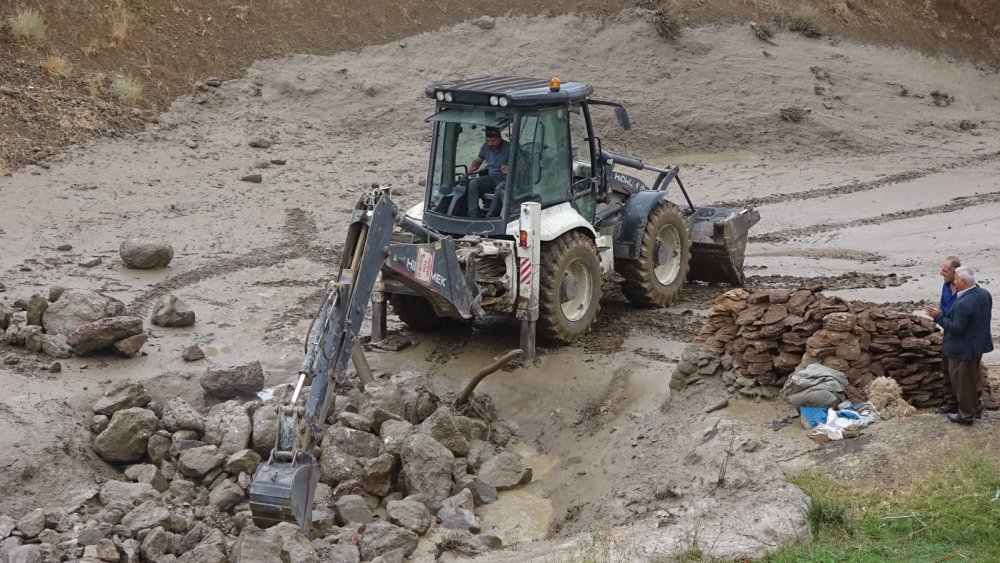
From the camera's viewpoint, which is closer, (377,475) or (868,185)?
(377,475)

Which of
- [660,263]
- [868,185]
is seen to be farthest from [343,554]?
[868,185]

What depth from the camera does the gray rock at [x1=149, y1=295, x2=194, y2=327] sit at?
1187 cm

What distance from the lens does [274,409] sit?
375 inches

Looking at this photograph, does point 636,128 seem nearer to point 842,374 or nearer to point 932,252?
point 932,252

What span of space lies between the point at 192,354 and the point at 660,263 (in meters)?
5.01

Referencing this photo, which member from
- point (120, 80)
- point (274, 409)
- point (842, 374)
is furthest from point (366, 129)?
point (842, 374)

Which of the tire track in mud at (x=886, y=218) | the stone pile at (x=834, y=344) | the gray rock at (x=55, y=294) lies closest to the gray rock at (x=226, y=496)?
the stone pile at (x=834, y=344)

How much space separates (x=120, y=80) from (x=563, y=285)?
34.6ft

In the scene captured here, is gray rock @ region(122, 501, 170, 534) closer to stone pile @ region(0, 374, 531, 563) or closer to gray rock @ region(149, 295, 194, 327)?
stone pile @ region(0, 374, 531, 563)

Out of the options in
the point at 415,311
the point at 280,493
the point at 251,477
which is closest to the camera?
the point at 280,493

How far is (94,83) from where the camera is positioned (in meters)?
18.5

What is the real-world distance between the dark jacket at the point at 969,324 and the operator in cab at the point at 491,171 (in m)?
4.16

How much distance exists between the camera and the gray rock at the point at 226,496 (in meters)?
8.46

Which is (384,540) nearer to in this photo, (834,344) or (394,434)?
(394,434)
